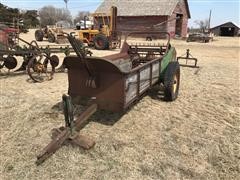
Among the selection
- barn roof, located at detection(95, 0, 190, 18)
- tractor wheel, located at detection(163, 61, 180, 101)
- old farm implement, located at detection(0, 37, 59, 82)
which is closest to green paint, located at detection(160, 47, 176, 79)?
tractor wheel, located at detection(163, 61, 180, 101)

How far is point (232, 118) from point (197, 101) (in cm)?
102

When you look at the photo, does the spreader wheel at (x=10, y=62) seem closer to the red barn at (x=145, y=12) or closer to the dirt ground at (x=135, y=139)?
the dirt ground at (x=135, y=139)

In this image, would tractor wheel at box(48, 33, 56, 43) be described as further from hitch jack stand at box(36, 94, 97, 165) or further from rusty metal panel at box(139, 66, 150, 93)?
hitch jack stand at box(36, 94, 97, 165)

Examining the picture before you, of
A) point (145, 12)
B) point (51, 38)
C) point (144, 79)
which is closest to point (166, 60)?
point (144, 79)

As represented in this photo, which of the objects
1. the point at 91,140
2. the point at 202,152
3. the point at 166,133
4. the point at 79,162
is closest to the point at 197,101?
the point at 166,133

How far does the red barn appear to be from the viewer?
27297mm

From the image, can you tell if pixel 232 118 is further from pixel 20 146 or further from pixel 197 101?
pixel 20 146

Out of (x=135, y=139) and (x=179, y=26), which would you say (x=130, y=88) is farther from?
(x=179, y=26)

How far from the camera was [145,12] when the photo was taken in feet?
91.2

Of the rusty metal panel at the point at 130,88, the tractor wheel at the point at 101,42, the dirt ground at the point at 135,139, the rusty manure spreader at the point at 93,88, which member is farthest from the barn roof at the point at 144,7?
the rusty metal panel at the point at 130,88

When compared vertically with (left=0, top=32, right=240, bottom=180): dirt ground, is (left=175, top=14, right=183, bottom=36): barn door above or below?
above

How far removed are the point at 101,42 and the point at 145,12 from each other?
14.0 m

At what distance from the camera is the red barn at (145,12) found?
2730 cm

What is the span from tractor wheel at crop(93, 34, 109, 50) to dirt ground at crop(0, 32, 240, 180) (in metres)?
9.73
